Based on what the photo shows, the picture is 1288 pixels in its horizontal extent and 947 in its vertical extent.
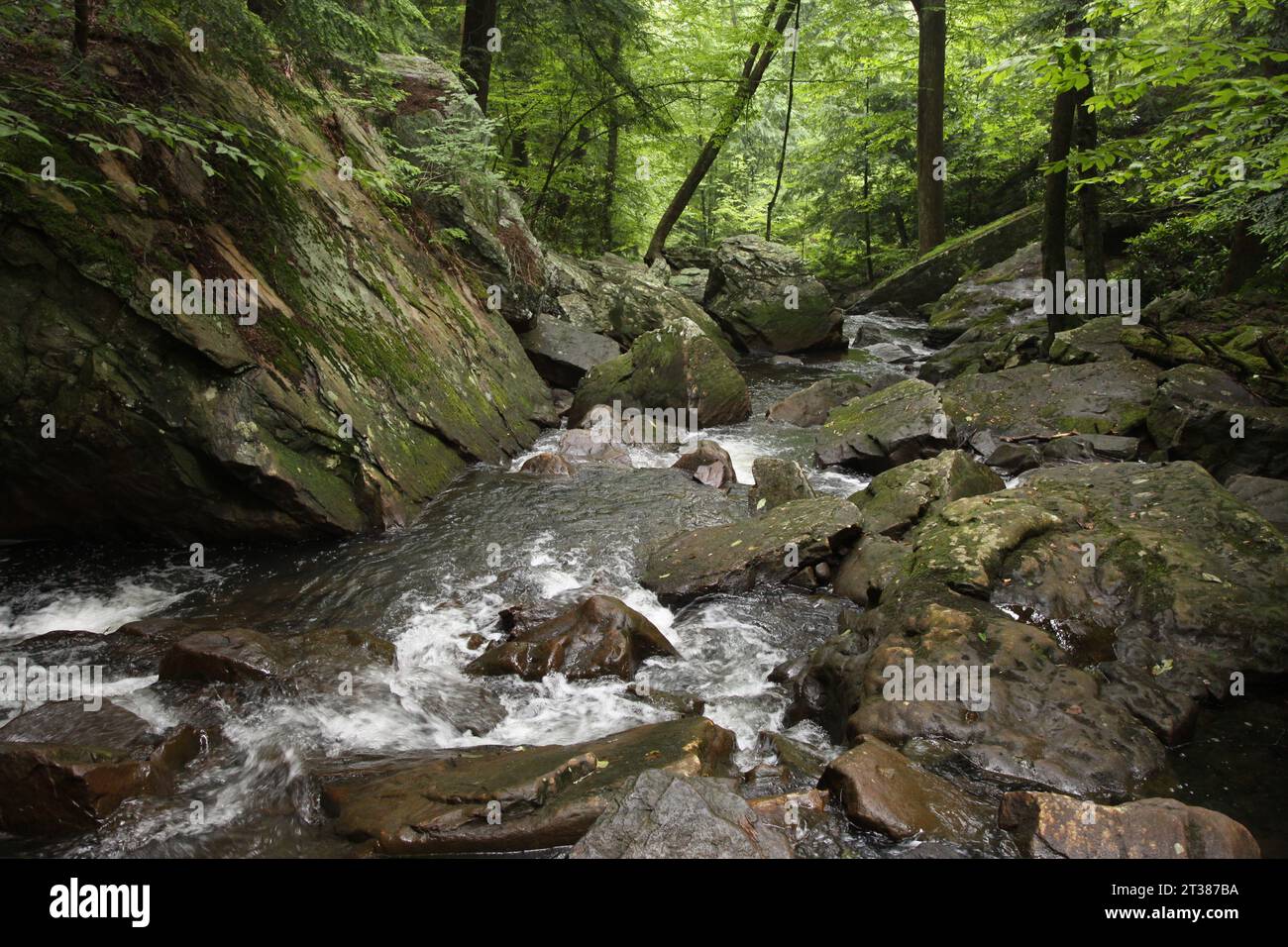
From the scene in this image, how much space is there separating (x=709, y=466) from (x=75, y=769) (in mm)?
8061

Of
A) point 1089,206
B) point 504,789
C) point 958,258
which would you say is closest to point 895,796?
point 504,789

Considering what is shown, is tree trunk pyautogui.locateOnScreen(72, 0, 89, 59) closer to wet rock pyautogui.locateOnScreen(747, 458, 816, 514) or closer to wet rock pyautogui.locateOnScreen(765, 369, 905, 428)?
wet rock pyautogui.locateOnScreen(747, 458, 816, 514)

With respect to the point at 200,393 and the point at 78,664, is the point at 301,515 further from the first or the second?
the point at 78,664

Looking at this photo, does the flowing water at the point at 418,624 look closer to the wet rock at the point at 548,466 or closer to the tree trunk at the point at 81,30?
the wet rock at the point at 548,466

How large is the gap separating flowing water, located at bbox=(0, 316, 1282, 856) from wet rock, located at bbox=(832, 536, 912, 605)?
231 mm

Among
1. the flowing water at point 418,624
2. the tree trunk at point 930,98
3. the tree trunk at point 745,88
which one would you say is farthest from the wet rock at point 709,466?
the tree trunk at point 930,98

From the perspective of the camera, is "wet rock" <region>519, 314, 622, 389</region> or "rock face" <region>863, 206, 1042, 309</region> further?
"rock face" <region>863, 206, 1042, 309</region>

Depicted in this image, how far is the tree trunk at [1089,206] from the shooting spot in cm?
1167

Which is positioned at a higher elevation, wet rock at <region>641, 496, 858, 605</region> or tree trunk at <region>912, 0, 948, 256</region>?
tree trunk at <region>912, 0, 948, 256</region>

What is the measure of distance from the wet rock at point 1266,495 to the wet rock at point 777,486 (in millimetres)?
4421

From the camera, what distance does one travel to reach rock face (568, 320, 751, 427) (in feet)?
44.0

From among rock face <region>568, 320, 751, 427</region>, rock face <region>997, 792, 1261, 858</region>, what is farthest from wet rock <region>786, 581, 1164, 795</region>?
rock face <region>568, 320, 751, 427</region>

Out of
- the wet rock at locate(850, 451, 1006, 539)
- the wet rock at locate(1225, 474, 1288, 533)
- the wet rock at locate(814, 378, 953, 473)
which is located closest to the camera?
the wet rock at locate(1225, 474, 1288, 533)
